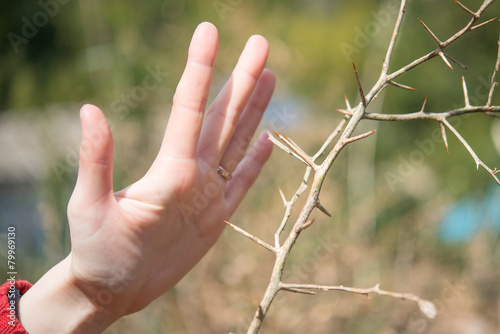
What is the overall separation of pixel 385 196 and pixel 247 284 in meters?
0.58

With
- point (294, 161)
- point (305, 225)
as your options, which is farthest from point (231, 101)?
point (294, 161)

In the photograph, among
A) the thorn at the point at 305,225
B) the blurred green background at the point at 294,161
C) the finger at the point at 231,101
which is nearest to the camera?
the thorn at the point at 305,225

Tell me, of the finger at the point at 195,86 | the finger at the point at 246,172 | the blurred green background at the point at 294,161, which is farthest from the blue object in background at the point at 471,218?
the finger at the point at 195,86

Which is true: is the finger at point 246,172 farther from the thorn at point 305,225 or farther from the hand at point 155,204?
→ the thorn at point 305,225

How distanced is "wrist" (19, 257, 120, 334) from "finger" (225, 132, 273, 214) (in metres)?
0.19

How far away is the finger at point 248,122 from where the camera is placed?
0.57 metres

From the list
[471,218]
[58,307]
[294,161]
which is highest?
[58,307]

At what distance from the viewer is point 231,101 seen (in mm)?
512

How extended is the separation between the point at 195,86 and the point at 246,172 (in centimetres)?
18

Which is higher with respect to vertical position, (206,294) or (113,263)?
(113,263)

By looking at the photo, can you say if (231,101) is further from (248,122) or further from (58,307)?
(58,307)

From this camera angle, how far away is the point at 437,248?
4.38 feet

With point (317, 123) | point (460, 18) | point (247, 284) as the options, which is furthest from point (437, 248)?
point (460, 18)

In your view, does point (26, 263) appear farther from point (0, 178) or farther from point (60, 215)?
point (0, 178)
